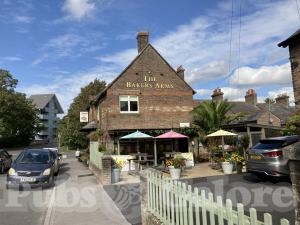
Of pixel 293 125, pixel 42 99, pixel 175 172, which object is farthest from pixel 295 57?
pixel 42 99

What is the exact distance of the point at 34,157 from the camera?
16.7m

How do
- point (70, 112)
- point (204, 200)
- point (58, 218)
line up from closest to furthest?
point (204, 200) < point (58, 218) < point (70, 112)

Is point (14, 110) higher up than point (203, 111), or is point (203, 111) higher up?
point (14, 110)

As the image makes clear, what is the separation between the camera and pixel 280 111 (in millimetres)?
40125

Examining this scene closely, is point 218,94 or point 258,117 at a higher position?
point 218,94

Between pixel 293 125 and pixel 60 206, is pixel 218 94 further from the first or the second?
pixel 60 206

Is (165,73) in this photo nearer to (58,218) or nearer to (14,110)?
(58,218)

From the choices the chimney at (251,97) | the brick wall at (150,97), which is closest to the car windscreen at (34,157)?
the brick wall at (150,97)

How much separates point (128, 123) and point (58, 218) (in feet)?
55.7

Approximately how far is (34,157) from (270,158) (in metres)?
11.0

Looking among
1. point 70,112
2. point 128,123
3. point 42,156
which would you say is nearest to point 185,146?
point 128,123

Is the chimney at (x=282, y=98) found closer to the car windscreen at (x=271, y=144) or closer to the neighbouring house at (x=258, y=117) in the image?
the neighbouring house at (x=258, y=117)

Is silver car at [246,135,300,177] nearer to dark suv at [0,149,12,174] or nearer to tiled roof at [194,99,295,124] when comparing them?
dark suv at [0,149,12,174]

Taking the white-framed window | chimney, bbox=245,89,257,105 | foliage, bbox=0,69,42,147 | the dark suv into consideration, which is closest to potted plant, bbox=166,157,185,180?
the white-framed window
